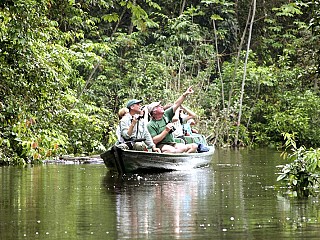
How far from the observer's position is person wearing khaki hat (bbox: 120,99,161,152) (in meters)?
15.0

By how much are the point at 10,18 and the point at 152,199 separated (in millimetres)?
7494

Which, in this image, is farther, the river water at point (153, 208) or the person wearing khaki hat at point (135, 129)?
the person wearing khaki hat at point (135, 129)

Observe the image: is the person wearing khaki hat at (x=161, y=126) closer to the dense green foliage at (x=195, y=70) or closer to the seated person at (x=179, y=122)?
the seated person at (x=179, y=122)

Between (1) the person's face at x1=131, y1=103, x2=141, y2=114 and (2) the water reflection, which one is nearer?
(2) the water reflection

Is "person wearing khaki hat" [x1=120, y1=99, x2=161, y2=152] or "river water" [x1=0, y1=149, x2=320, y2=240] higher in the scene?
"person wearing khaki hat" [x1=120, y1=99, x2=161, y2=152]

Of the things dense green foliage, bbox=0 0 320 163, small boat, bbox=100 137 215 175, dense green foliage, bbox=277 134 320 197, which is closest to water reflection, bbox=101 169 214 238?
small boat, bbox=100 137 215 175

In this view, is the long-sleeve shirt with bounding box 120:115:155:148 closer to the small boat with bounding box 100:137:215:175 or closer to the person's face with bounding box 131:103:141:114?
the person's face with bounding box 131:103:141:114

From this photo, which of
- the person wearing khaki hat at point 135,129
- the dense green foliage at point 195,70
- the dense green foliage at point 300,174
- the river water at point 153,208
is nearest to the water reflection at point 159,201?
the river water at point 153,208

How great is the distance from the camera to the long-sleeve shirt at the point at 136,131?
15141 mm

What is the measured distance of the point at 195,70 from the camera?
112ft

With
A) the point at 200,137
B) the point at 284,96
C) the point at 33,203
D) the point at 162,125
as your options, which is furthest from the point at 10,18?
the point at 284,96

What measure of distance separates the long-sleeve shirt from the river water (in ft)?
2.47

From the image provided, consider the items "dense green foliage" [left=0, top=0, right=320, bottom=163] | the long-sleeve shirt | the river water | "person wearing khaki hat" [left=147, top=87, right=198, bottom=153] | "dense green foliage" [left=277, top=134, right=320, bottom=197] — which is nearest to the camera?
the river water

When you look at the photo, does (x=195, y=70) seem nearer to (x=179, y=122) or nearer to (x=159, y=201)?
(x=179, y=122)
